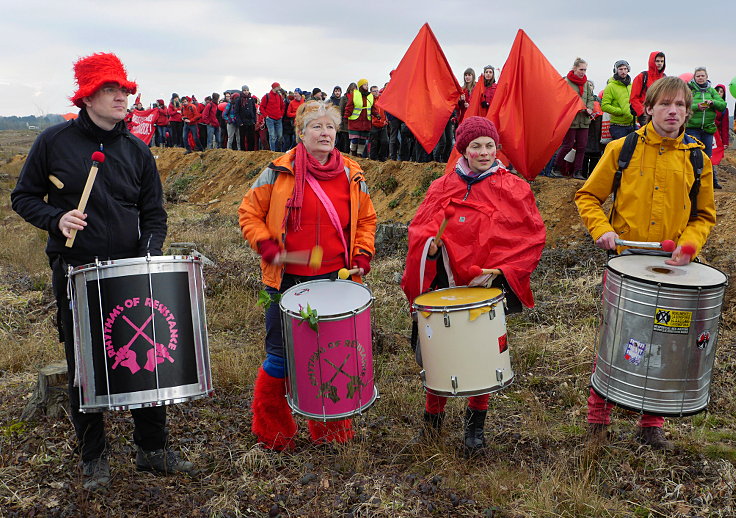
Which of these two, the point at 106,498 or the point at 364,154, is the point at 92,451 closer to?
the point at 106,498

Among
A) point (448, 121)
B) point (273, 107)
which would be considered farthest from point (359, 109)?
point (273, 107)

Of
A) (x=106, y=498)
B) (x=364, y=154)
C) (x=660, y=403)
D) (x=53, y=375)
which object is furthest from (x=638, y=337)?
(x=364, y=154)

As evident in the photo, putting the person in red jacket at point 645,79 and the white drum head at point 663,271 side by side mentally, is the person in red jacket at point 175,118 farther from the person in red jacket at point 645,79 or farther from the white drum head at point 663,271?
the white drum head at point 663,271

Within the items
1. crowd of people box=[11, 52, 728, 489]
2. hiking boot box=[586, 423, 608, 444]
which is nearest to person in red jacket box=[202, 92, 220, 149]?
crowd of people box=[11, 52, 728, 489]

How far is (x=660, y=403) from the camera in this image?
314 cm

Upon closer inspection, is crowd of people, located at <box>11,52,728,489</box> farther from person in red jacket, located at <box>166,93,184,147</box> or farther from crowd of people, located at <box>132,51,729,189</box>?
person in red jacket, located at <box>166,93,184,147</box>

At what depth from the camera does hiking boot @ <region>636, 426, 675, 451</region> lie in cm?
378

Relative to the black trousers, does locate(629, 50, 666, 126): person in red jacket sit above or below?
above

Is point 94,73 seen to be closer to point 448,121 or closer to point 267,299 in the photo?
point 267,299

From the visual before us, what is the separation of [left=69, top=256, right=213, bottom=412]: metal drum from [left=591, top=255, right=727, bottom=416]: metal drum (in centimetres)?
221

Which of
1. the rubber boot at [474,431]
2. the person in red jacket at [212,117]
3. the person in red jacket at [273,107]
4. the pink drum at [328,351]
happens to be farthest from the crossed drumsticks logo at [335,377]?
the person in red jacket at [212,117]

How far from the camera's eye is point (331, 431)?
3.87m

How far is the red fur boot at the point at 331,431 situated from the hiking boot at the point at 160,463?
2.53 feet

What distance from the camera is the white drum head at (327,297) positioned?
3.25 m
